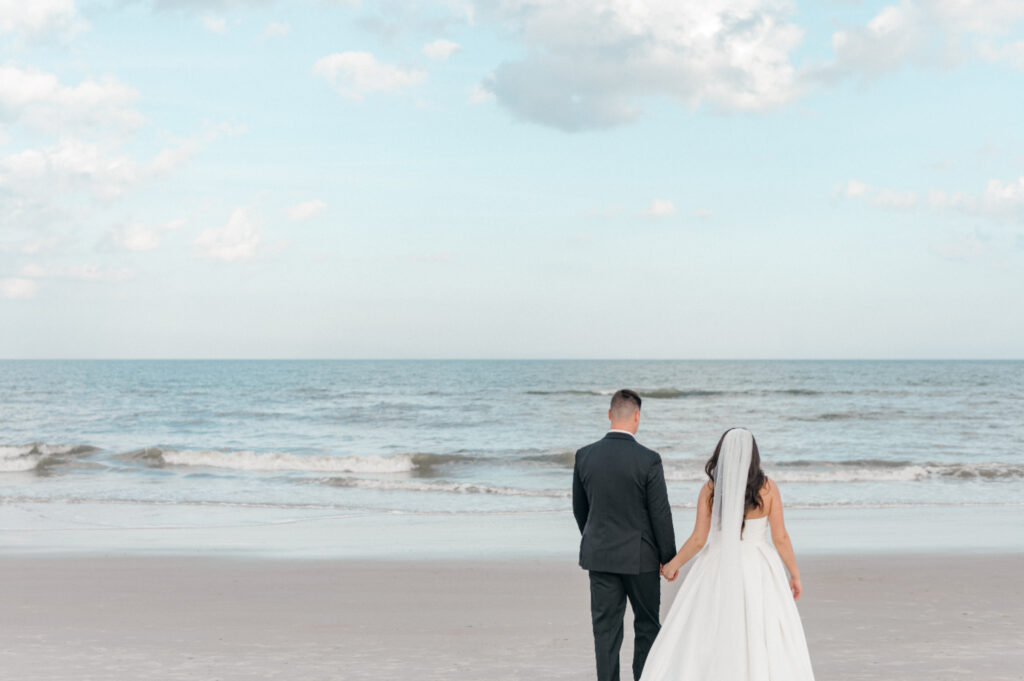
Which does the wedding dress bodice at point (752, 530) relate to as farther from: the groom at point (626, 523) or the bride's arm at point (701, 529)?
the groom at point (626, 523)

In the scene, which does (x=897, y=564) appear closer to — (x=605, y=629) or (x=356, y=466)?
(x=605, y=629)

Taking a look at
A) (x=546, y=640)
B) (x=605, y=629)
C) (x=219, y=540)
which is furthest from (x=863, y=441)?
(x=605, y=629)

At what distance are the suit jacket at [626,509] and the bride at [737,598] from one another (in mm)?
199

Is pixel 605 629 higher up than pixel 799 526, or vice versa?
pixel 605 629

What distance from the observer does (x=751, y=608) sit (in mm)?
4105

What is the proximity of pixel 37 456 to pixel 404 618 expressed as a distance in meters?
18.9

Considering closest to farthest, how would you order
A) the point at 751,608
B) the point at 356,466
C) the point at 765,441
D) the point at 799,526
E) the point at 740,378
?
the point at 751,608 < the point at 799,526 < the point at 356,466 < the point at 765,441 < the point at 740,378

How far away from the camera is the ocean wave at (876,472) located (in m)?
18.3

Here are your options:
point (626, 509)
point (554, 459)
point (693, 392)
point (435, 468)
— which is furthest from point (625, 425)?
point (693, 392)

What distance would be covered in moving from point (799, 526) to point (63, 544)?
8.70 metres

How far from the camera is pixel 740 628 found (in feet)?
13.5

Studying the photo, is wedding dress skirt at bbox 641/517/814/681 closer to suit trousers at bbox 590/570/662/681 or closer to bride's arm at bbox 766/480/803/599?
bride's arm at bbox 766/480/803/599

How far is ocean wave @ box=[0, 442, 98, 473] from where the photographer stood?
69.4ft

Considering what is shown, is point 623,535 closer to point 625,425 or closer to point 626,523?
point 626,523
